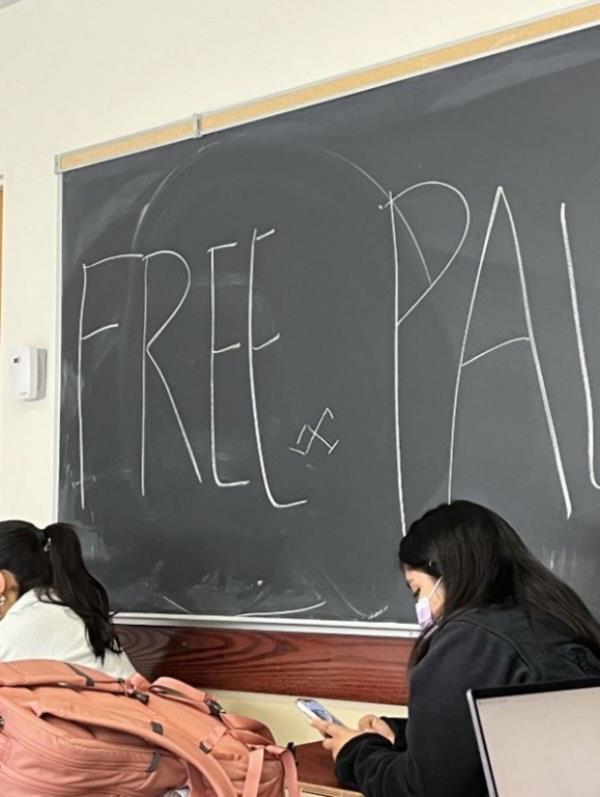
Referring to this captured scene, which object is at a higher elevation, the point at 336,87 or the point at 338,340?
the point at 336,87

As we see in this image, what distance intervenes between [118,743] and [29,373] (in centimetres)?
152

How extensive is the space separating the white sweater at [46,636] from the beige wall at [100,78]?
1.24 feet

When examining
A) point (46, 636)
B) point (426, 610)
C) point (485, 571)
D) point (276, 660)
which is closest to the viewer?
point (485, 571)

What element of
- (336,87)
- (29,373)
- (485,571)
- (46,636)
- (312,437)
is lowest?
(46,636)

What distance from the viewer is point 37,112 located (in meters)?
3.51

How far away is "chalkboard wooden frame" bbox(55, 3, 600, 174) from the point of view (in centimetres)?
243

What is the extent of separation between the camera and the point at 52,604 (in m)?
2.72

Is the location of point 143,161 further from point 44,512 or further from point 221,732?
point 221,732

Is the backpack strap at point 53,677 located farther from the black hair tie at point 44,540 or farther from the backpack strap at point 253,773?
the black hair tie at point 44,540

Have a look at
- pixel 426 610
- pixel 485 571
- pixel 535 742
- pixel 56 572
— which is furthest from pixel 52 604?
pixel 535 742

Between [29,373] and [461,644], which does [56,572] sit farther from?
[461,644]

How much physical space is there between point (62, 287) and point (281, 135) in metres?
0.81

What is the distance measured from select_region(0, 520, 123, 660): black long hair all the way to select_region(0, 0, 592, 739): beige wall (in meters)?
0.38

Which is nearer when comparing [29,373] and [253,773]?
[253,773]
